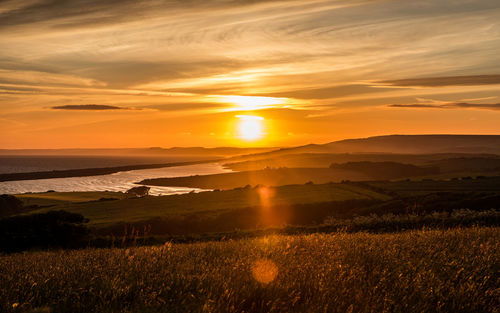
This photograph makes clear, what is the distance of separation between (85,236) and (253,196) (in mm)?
40362

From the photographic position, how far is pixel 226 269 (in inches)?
261

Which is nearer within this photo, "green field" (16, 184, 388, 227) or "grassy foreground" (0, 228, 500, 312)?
"grassy foreground" (0, 228, 500, 312)

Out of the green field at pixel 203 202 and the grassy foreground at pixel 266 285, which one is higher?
the grassy foreground at pixel 266 285

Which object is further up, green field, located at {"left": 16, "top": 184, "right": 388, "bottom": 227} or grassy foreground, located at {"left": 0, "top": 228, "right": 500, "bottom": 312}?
grassy foreground, located at {"left": 0, "top": 228, "right": 500, "bottom": 312}

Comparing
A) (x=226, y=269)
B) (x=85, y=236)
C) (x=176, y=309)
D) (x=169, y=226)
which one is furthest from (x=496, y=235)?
(x=169, y=226)

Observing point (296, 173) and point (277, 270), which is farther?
point (296, 173)

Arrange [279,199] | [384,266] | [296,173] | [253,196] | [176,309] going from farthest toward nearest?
[296,173]
[253,196]
[279,199]
[384,266]
[176,309]

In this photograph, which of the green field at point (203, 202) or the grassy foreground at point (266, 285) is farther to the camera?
the green field at point (203, 202)

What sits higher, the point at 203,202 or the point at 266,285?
the point at 266,285

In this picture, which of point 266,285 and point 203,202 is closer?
point 266,285

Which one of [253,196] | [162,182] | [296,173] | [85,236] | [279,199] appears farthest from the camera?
[162,182]

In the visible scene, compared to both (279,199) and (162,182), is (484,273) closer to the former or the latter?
(279,199)

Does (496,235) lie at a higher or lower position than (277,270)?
lower

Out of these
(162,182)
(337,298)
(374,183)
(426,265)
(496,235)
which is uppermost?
(337,298)
